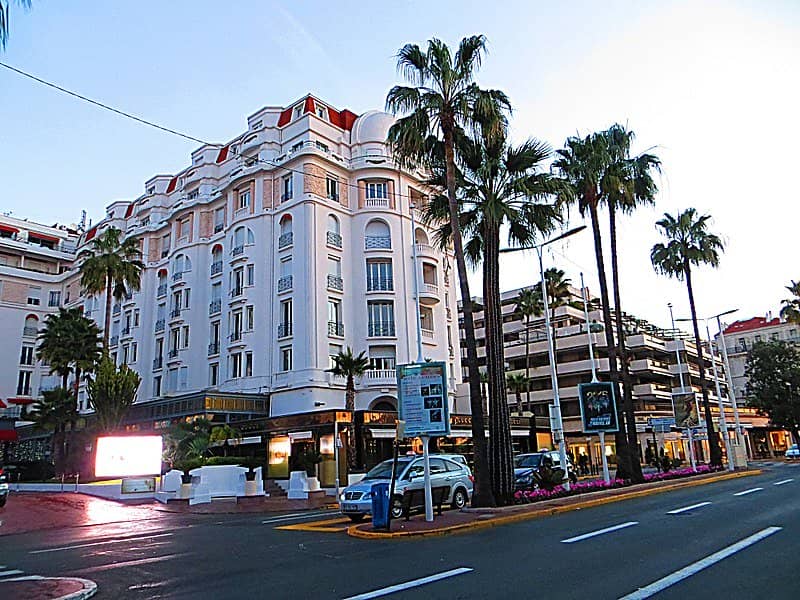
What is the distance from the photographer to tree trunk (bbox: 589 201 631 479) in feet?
81.2

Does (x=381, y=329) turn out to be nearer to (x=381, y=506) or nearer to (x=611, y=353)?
(x=611, y=353)

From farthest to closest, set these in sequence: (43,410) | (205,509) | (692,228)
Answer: (43,410) → (692,228) → (205,509)

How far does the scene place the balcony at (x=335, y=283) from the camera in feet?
134

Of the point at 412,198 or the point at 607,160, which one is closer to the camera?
the point at 607,160

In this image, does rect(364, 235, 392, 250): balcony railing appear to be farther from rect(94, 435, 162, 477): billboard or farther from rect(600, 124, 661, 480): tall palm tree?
rect(94, 435, 162, 477): billboard

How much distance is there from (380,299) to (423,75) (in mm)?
23424

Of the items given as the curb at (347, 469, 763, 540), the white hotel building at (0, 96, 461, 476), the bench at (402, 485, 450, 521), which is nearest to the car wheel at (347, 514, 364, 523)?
the bench at (402, 485, 450, 521)

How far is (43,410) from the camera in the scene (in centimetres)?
4422

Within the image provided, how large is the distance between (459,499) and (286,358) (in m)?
23.4

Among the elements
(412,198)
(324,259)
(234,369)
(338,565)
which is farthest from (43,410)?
(338,565)

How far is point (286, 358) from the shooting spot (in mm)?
40188

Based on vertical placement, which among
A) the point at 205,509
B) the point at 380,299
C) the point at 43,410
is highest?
the point at 380,299

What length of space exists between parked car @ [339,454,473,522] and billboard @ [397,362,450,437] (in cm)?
178

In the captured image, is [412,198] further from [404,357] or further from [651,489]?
[651,489]
